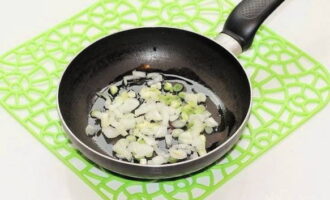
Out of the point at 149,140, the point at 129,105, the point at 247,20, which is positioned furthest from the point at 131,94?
the point at 247,20

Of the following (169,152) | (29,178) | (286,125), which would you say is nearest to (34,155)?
(29,178)

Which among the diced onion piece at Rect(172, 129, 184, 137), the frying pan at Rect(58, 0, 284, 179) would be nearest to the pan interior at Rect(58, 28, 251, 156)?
the frying pan at Rect(58, 0, 284, 179)

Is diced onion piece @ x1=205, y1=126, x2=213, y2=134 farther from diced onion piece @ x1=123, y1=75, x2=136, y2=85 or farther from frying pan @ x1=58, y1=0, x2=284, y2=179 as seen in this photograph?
diced onion piece @ x1=123, y1=75, x2=136, y2=85

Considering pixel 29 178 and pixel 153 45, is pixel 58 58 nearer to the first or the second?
pixel 153 45

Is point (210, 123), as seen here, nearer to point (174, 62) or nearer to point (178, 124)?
point (178, 124)

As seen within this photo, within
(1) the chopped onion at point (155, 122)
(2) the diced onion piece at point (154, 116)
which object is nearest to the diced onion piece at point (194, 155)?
(1) the chopped onion at point (155, 122)

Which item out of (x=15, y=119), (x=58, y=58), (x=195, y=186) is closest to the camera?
(x=195, y=186)

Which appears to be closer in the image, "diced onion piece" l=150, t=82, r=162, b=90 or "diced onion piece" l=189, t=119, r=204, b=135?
"diced onion piece" l=189, t=119, r=204, b=135

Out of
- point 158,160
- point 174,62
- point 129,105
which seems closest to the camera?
point 158,160
